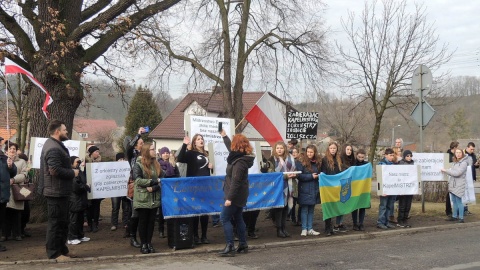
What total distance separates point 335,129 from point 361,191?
28967mm

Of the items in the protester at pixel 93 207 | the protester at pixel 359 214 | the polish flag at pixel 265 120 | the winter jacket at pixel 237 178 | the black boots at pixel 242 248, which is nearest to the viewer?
the winter jacket at pixel 237 178

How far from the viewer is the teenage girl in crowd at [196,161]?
31.5ft

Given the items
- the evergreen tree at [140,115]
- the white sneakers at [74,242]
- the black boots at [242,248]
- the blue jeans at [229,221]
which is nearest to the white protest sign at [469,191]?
the black boots at [242,248]

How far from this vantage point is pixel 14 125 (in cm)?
3522

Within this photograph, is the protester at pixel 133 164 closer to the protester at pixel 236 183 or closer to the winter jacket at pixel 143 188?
the winter jacket at pixel 143 188

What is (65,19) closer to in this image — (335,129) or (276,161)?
(276,161)

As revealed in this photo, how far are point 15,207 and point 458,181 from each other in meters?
9.85

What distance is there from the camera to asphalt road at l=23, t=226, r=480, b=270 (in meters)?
7.86

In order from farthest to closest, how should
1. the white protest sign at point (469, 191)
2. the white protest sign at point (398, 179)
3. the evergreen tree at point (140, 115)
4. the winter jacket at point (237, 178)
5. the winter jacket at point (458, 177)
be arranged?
the evergreen tree at point (140, 115) < the white protest sign at point (469, 191) < the winter jacket at point (458, 177) < the white protest sign at point (398, 179) < the winter jacket at point (237, 178)

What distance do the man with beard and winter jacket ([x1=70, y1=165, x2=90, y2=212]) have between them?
1372 millimetres

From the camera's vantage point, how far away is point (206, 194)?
9453 mm

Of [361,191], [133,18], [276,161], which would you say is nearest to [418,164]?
[361,191]

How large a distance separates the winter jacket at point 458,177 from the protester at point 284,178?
14.6ft

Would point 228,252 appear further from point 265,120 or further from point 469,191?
point 469,191
